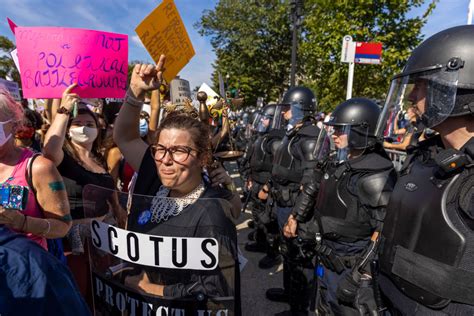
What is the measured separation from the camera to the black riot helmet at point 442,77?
1385 mm

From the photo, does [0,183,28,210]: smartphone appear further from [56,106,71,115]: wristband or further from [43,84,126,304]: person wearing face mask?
[56,106,71,115]: wristband

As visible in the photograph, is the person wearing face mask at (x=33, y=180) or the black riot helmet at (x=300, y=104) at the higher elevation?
the black riot helmet at (x=300, y=104)

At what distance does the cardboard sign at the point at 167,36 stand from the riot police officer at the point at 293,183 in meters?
1.83

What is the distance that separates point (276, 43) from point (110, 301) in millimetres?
24970

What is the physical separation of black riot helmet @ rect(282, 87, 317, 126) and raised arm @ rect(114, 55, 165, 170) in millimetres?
3009

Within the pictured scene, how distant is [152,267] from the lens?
1200mm

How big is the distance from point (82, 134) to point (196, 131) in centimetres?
143

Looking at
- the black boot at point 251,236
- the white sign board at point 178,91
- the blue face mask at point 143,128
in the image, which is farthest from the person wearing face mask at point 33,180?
the black boot at point 251,236

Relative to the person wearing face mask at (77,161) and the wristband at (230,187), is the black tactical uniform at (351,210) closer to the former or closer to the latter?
the wristband at (230,187)

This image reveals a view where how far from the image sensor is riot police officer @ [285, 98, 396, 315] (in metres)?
2.28

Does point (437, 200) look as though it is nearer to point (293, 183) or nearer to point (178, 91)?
point (178, 91)

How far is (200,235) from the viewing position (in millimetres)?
1205

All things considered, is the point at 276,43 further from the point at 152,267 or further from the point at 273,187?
the point at 152,267

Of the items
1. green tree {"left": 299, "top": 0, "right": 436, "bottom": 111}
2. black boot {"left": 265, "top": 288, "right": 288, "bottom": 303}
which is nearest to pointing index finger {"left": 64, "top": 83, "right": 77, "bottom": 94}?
black boot {"left": 265, "top": 288, "right": 288, "bottom": 303}
